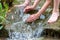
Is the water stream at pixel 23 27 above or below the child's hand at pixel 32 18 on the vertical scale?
below

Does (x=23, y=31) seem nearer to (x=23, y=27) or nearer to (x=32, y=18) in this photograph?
(x=23, y=27)

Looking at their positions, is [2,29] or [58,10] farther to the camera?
[58,10]

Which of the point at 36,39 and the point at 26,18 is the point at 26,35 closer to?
the point at 36,39

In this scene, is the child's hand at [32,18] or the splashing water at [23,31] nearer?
the splashing water at [23,31]

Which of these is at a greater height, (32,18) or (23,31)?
(32,18)

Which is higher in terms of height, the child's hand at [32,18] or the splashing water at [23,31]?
the child's hand at [32,18]

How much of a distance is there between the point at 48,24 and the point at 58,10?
1.07ft

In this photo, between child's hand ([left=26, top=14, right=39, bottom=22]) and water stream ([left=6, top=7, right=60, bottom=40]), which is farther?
child's hand ([left=26, top=14, right=39, bottom=22])

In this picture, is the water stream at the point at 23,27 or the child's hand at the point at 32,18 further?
the child's hand at the point at 32,18

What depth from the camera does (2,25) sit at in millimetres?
3135

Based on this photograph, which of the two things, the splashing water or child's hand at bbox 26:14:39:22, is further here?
child's hand at bbox 26:14:39:22

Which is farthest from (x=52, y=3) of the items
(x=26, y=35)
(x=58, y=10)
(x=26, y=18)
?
(x=26, y=35)

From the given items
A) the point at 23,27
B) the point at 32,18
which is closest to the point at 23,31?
the point at 23,27

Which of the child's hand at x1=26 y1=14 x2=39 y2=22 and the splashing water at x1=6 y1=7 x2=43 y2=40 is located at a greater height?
the child's hand at x1=26 y1=14 x2=39 y2=22
